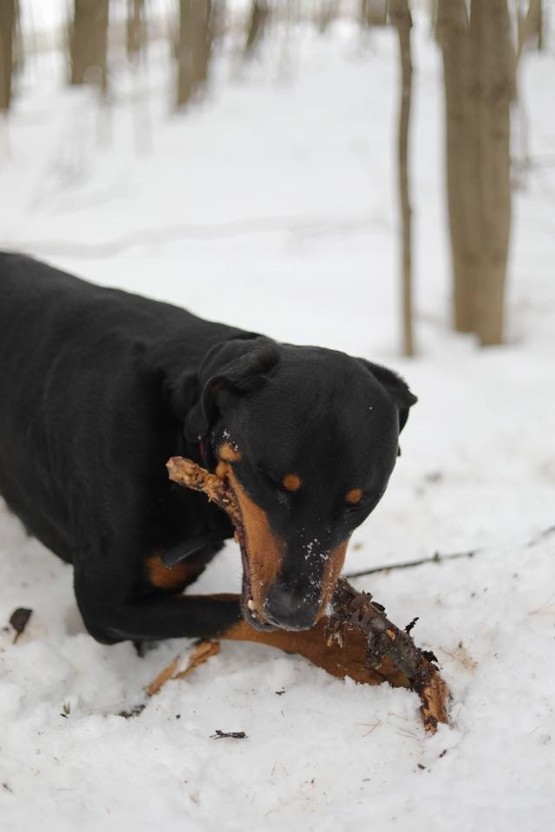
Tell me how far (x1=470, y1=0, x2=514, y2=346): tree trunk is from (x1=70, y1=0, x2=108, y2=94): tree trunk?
8610 mm

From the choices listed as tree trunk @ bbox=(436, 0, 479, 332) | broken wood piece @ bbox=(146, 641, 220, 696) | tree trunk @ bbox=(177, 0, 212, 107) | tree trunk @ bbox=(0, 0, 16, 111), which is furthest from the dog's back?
tree trunk @ bbox=(0, 0, 16, 111)

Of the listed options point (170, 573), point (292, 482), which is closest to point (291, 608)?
point (292, 482)

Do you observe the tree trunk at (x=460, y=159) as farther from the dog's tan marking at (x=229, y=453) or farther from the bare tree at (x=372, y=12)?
the bare tree at (x=372, y=12)

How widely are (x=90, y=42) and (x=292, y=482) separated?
41.7ft

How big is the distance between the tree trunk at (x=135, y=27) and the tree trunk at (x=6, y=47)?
206cm

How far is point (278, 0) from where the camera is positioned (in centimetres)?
1446

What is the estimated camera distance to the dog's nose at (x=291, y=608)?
2.05 m

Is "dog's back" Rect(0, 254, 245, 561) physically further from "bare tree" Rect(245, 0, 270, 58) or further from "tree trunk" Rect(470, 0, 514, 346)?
"bare tree" Rect(245, 0, 270, 58)

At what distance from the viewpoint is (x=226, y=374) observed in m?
2.17

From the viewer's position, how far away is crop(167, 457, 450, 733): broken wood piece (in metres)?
2.27

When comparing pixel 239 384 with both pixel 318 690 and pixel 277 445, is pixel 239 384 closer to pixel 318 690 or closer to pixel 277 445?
pixel 277 445

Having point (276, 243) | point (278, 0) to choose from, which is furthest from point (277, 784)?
point (278, 0)

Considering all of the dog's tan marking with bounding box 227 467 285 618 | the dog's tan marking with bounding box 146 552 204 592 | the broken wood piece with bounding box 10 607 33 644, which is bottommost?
the broken wood piece with bounding box 10 607 33 644

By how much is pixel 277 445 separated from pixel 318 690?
82 centimetres
